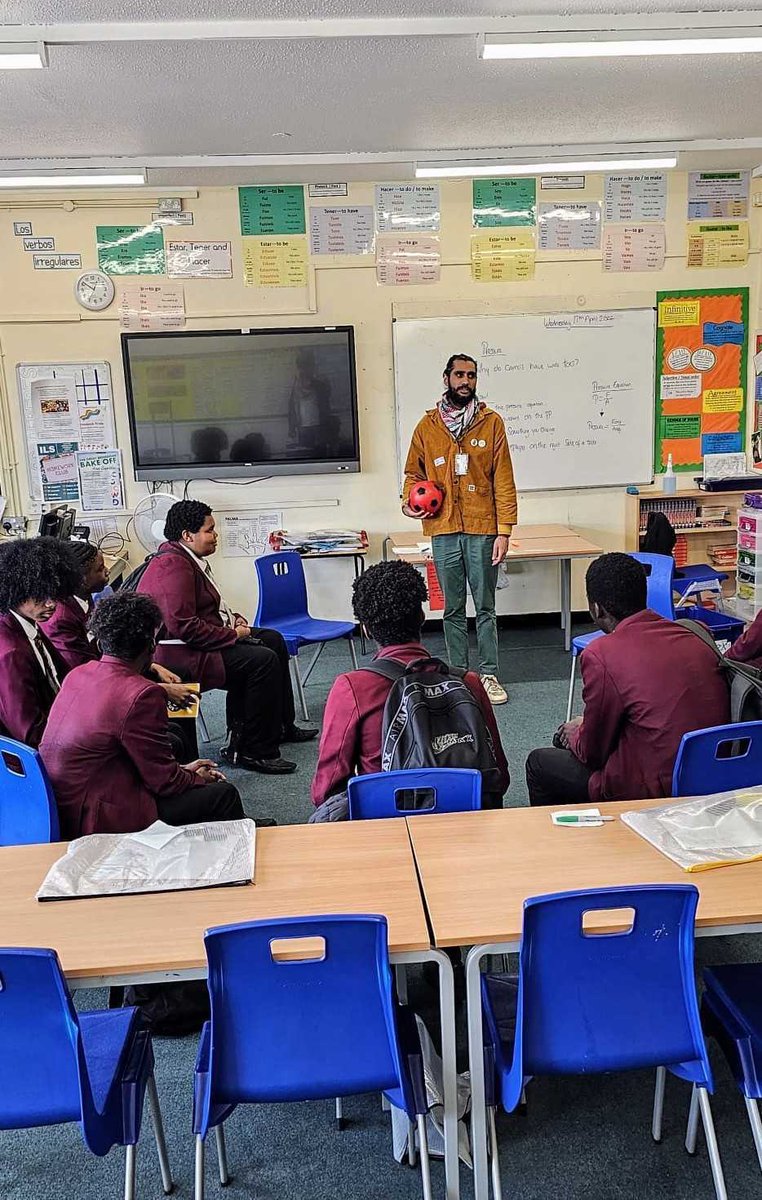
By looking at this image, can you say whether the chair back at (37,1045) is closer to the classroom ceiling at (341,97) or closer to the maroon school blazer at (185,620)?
the maroon school blazer at (185,620)

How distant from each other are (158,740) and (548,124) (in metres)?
3.81

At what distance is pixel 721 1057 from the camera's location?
7.55ft

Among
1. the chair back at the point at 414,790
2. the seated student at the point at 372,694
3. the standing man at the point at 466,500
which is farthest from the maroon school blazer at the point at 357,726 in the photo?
the standing man at the point at 466,500

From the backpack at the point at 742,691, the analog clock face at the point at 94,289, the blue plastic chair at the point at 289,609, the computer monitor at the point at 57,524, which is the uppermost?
the analog clock face at the point at 94,289

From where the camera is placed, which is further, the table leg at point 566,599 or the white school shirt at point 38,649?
the table leg at point 566,599

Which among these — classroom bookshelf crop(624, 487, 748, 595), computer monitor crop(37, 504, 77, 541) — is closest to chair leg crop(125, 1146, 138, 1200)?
computer monitor crop(37, 504, 77, 541)

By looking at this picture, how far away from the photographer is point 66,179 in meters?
5.04

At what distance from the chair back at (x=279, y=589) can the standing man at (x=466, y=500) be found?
2.45ft

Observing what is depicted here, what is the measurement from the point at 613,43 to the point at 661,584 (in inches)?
90.1

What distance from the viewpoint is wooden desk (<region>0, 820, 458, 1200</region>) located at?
5.41 ft

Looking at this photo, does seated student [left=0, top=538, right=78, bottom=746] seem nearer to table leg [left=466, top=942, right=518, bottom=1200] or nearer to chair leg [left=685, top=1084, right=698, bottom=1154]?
table leg [left=466, top=942, right=518, bottom=1200]

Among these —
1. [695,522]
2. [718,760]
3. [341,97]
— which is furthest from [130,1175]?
[695,522]

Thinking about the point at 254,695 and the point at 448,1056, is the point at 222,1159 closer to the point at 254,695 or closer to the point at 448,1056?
the point at 448,1056

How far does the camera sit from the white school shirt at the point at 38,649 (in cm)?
292
